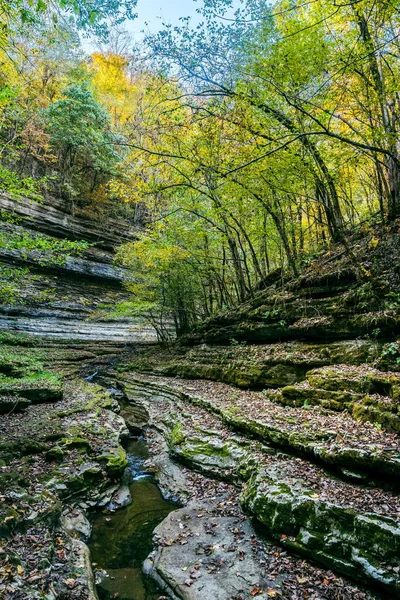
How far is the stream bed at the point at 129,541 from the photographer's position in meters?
4.35

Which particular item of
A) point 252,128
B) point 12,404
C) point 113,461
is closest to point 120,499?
point 113,461

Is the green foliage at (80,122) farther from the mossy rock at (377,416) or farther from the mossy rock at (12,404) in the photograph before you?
the mossy rock at (377,416)

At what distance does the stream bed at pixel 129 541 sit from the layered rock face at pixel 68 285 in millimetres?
15695

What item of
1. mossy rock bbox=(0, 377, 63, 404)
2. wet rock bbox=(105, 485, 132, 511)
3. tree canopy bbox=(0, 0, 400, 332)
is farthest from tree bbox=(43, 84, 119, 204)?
wet rock bbox=(105, 485, 132, 511)

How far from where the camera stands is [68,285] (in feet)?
80.1

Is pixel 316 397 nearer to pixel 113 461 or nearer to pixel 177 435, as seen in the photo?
pixel 177 435

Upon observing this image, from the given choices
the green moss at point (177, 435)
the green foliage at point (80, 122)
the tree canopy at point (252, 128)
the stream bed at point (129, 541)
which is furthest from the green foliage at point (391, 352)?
the green foliage at point (80, 122)

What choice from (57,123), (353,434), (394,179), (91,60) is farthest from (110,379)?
(91,60)

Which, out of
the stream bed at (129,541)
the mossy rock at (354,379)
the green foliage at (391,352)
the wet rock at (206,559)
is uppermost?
the green foliage at (391,352)

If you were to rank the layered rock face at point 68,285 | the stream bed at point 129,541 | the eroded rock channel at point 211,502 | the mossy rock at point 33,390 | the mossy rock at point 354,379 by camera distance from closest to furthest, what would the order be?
1. the eroded rock channel at point 211,502
2. the stream bed at point 129,541
3. the mossy rock at point 354,379
4. the mossy rock at point 33,390
5. the layered rock face at point 68,285

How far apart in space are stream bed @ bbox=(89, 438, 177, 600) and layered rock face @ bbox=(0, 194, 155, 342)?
51.5 feet

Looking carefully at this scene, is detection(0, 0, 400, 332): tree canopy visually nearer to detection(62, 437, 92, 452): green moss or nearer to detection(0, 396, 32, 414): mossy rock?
detection(62, 437, 92, 452): green moss

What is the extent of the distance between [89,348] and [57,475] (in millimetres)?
16402

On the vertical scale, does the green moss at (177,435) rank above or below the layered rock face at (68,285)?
below
